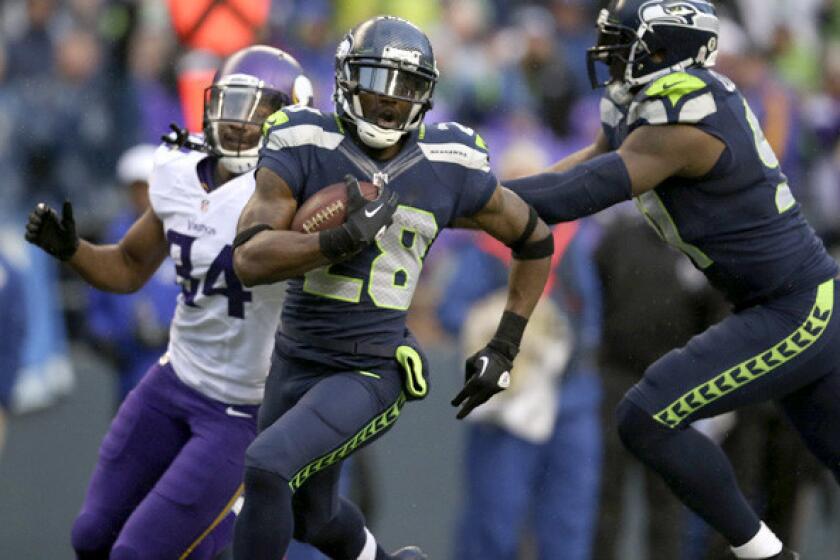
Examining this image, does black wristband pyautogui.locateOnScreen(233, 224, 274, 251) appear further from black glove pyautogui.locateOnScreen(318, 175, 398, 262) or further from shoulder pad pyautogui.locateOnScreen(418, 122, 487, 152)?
shoulder pad pyautogui.locateOnScreen(418, 122, 487, 152)

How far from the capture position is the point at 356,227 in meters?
5.72

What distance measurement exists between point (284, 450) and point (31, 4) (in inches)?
270

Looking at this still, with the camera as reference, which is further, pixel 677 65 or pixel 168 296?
pixel 168 296

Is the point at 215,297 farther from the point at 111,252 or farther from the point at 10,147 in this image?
the point at 10,147

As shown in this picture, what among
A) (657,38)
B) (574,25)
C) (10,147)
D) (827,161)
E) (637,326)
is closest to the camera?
(657,38)

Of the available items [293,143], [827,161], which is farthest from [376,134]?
[827,161]

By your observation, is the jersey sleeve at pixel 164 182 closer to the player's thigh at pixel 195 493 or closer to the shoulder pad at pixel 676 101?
the player's thigh at pixel 195 493

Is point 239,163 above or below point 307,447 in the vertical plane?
above

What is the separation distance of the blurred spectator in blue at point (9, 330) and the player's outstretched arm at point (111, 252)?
6.65ft

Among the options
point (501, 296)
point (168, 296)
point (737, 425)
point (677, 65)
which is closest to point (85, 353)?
point (168, 296)

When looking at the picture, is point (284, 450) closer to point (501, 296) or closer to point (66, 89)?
point (501, 296)

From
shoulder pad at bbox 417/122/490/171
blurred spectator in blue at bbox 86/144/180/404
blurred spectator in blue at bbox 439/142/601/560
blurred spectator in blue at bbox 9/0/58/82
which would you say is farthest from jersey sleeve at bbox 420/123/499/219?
blurred spectator in blue at bbox 9/0/58/82

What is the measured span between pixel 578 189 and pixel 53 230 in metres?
1.97

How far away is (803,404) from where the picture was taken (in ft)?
21.9
